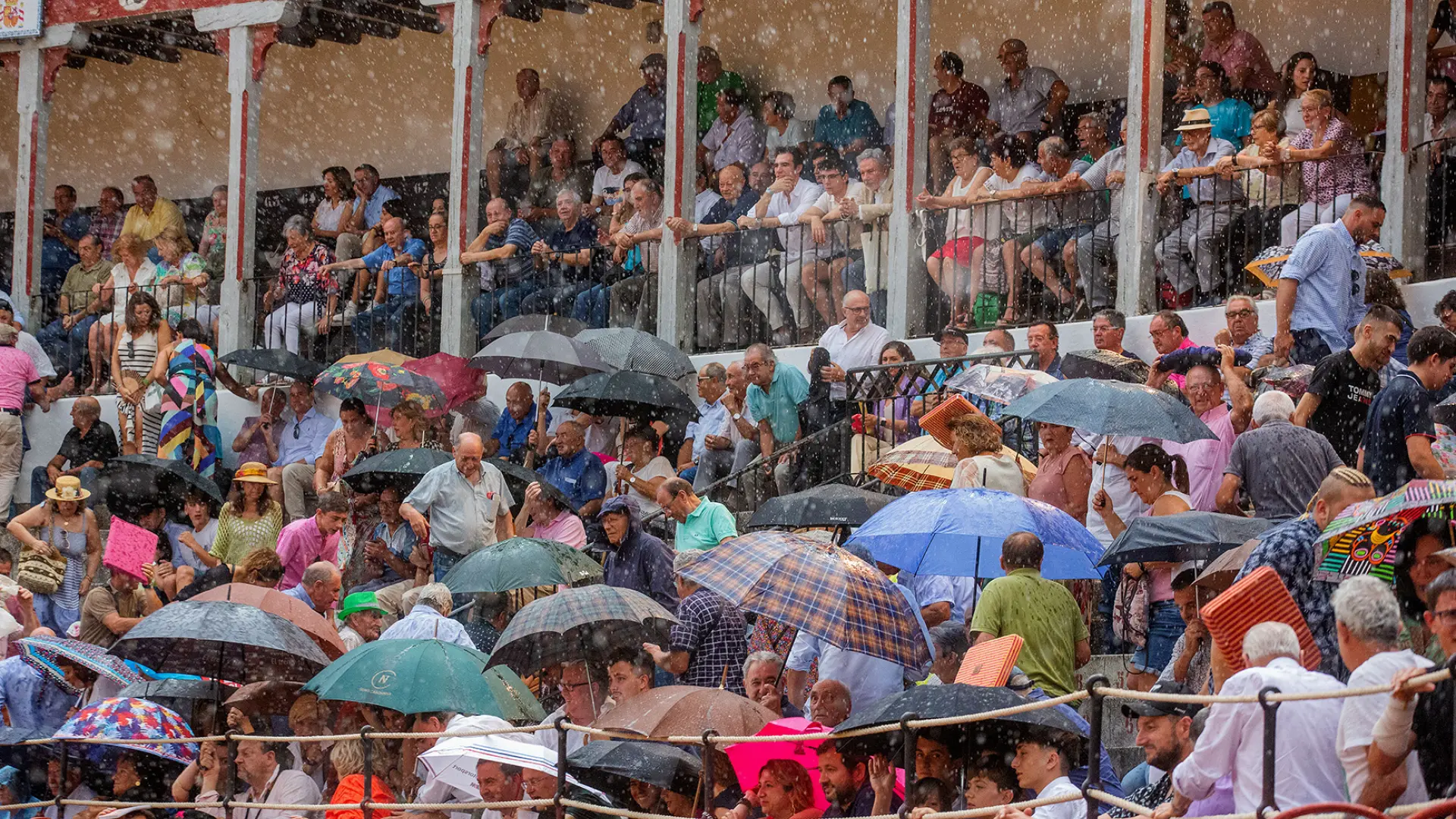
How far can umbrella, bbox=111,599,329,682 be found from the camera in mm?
10484

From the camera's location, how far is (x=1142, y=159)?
15891 millimetres

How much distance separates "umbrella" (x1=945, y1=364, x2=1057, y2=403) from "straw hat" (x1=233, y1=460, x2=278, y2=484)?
17.3 feet

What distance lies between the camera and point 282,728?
11266 millimetres

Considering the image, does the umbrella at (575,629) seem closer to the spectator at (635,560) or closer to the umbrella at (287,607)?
the umbrella at (287,607)

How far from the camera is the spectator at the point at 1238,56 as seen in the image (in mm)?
16469

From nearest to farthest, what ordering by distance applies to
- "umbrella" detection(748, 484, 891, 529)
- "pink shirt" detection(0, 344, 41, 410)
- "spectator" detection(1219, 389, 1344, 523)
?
"spectator" detection(1219, 389, 1344, 523), "umbrella" detection(748, 484, 891, 529), "pink shirt" detection(0, 344, 41, 410)

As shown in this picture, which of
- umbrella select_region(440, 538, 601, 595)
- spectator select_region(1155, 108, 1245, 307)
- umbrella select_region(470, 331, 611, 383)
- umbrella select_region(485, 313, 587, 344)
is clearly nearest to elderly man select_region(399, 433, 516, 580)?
umbrella select_region(440, 538, 601, 595)

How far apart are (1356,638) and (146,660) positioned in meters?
6.49

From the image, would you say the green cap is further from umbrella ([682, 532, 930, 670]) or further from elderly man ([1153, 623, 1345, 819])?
elderly man ([1153, 623, 1345, 819])

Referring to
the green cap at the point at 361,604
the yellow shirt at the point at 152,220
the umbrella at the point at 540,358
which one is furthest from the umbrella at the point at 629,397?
the yellow shirt at the point at 152,220

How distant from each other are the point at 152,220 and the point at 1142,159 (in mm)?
10646

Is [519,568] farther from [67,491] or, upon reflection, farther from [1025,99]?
[1025,99]

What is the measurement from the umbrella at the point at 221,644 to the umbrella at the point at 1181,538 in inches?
152

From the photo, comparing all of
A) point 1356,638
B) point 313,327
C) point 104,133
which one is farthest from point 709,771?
point 104,133
